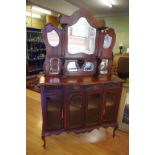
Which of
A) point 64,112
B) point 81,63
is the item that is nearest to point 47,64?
point 81,63

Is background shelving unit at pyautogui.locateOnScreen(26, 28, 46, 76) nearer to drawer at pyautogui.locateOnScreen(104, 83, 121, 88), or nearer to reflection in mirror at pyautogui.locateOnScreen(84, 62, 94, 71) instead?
reflection in mirror at pyautogui.locateOnScreen(84, 62, 94, 71)

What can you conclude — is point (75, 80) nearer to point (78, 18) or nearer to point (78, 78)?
point (78, 78)

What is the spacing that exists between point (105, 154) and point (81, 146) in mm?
306

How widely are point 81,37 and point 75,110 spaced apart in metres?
0.89

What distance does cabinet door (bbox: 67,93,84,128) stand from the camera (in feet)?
6.74

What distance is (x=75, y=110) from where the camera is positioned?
83.0 inches

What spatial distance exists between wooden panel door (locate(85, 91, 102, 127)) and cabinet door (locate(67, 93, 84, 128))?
8cm

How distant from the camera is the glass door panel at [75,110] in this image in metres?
2.06

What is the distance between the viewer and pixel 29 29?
18.5 ft

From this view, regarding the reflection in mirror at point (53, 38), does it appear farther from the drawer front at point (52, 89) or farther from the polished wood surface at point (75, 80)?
the drawer front at point (52, 89)

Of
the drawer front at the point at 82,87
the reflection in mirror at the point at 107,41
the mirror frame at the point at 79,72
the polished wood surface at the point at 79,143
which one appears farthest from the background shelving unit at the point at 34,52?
the drawer front at the point at 82,87
